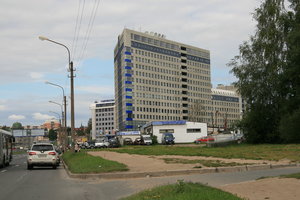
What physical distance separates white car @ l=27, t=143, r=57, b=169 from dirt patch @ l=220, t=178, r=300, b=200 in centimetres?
1691

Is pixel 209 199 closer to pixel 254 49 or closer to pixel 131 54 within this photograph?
pixel 254 49

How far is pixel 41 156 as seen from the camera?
87.3 feet

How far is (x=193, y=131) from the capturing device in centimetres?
9412

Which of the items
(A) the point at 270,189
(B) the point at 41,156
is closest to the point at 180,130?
(B) the point at 41,156

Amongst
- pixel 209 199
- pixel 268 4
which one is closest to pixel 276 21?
pixel 268 4

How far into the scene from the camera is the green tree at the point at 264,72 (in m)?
49.4

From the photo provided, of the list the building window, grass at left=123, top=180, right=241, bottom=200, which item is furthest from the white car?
the building window

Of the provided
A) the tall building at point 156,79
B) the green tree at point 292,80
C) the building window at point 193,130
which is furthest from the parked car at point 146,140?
the tall building at point 156,79

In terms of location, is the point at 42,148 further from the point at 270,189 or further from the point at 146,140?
the point at 146,140

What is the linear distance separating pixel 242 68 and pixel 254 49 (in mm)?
3067

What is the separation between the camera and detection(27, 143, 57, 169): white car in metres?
26.4

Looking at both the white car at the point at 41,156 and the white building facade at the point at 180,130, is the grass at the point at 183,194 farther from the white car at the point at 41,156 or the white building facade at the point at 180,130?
the white building facade at the point at 180,130

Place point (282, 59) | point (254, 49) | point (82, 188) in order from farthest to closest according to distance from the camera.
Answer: point (254, 49)
point (282, 59)
point (82, 188)

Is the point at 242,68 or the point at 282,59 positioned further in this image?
the point at 242,68
